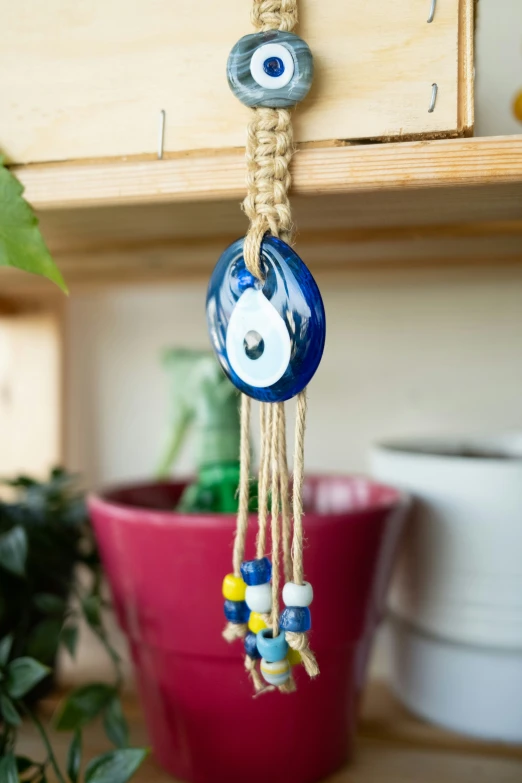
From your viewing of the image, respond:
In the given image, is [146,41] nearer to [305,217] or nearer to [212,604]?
[305,217]

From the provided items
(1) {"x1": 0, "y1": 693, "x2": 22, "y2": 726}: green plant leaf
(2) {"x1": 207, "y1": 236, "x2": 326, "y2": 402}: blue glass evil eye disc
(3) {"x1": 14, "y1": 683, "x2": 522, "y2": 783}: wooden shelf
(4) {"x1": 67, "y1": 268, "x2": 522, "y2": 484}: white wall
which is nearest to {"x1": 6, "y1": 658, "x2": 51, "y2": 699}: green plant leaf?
(1) {"x1": 0, "y1": 693, "x2": 22, "y2": 726}: green plant leaf

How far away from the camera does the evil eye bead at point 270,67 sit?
0.31 meters

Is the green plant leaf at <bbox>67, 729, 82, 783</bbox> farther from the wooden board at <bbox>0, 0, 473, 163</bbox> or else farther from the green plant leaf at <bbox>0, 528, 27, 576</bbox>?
the wooden board at <bbox>0, 0, 473, 163</bbox>

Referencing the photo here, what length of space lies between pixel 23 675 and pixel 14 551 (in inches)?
3.3

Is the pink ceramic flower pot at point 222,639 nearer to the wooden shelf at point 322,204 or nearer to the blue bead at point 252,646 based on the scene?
the blue bead at point 252,646

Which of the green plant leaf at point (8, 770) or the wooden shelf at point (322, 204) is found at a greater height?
the wooden shelf at point (322, 204)

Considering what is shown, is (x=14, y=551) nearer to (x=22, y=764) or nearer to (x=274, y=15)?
(x=22, y=764)

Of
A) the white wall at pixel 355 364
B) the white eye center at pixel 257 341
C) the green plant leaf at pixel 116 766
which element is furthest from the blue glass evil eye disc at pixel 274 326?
the white wall at pixel 355 364

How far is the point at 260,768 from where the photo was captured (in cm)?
41

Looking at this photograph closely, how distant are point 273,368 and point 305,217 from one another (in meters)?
0.16


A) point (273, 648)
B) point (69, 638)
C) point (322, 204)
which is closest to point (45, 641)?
point (69, 638)

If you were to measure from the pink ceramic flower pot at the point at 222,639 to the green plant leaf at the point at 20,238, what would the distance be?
0.52 ft

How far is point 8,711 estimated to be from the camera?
38 centimetres

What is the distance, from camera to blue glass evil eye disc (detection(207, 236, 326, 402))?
30 cm
